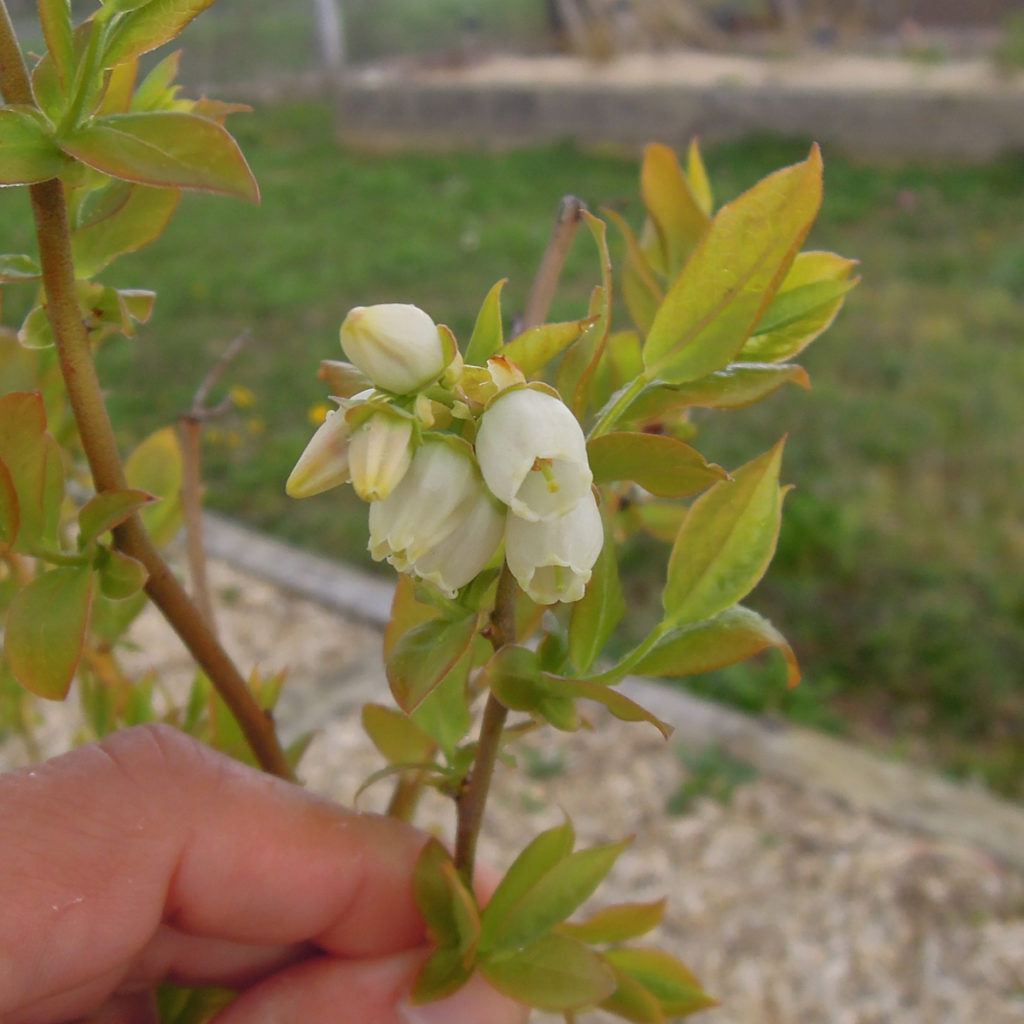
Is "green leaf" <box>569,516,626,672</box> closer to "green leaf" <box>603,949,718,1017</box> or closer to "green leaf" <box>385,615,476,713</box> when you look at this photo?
"green leaf" <box>385,615,476,713</box>

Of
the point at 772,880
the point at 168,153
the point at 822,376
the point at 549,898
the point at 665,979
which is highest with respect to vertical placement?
the point at 168,153

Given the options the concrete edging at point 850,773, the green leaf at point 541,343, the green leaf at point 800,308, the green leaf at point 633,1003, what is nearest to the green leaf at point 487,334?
the green leaf at point 541,343

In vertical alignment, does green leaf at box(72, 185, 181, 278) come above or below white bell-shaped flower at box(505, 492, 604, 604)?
above

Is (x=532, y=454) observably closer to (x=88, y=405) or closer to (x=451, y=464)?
(x=451, y=464)

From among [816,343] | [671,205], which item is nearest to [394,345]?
[671,205]

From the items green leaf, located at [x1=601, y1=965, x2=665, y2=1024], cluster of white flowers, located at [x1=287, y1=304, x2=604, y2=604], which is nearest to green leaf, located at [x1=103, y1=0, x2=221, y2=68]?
cluster of white flowers, located at [x1=287, y1=304, x2=604, y2=604]

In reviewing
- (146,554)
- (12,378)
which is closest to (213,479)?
(12,378)

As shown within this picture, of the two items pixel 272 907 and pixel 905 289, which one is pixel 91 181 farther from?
pixel 905 289
